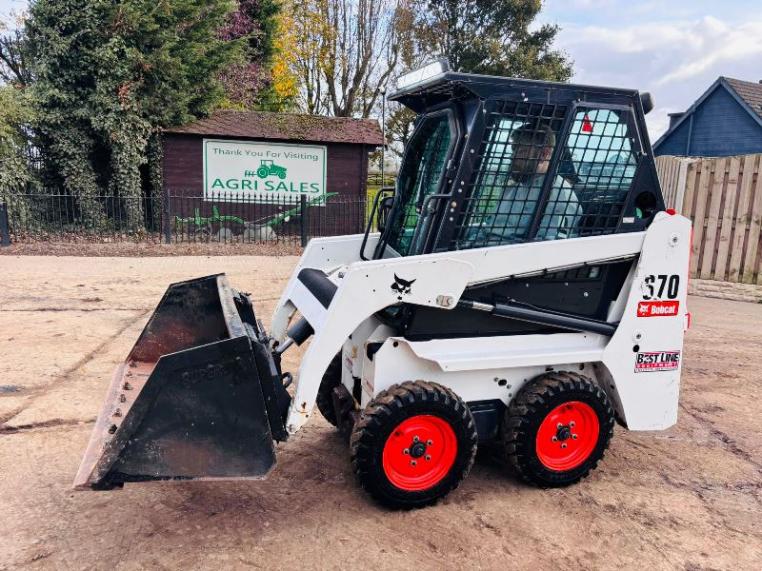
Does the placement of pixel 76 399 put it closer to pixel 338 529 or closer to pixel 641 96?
pixel 338 529

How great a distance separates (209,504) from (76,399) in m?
1.99

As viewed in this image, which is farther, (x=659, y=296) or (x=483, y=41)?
(x=483, y=41)

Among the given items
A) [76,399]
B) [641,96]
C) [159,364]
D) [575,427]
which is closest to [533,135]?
[641,96]

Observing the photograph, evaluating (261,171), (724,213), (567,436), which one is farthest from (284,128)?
(567,436)

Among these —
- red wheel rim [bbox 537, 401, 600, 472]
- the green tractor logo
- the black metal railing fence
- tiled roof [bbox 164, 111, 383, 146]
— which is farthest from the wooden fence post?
red wheel rim [bbox 537, 401, 600, 472]

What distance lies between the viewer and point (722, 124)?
79.9 ft

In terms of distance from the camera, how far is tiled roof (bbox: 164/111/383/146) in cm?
1548

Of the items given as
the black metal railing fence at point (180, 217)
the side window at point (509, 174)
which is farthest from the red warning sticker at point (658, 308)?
the black metal railing fence at point (180, 217)

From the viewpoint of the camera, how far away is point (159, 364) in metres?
2.68

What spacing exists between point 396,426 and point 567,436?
3.51 ft

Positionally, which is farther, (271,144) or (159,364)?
(271,144)

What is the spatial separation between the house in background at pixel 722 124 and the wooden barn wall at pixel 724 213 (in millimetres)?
14708

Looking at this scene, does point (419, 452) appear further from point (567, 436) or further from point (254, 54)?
point (254, 54)

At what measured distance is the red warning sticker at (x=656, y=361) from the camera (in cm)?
354
